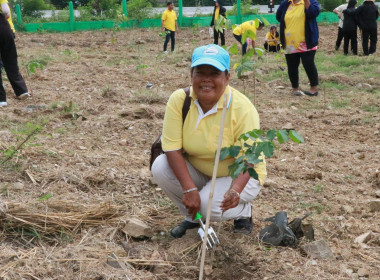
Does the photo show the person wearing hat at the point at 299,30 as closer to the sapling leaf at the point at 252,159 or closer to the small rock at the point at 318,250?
the small rock at the point at 318,250

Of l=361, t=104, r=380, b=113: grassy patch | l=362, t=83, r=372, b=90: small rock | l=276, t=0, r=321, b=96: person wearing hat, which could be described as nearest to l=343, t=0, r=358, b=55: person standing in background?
l=362, t=83, r=372, b=90: small rock

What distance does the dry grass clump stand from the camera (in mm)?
2576

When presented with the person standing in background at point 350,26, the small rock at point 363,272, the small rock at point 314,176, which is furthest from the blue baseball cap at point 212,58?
the person standing in background at point 350,26

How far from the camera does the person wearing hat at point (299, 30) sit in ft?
19.6

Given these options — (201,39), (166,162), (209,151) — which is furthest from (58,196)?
(201,39)

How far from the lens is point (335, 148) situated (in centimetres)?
443

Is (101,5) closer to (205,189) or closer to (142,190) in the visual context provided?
(142,190)

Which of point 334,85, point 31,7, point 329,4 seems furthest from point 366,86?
point 31,7

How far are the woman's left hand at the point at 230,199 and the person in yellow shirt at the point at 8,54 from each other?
391cm

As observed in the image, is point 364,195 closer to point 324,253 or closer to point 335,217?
point 335,217

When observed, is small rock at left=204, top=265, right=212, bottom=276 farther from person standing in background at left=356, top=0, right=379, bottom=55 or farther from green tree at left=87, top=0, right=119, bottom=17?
green tree at left=87, top=0, right=119, bottom=17

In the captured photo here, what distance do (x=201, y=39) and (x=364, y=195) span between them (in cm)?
1188

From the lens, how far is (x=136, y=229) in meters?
2.65

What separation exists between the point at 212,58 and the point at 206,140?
41 centimetres
